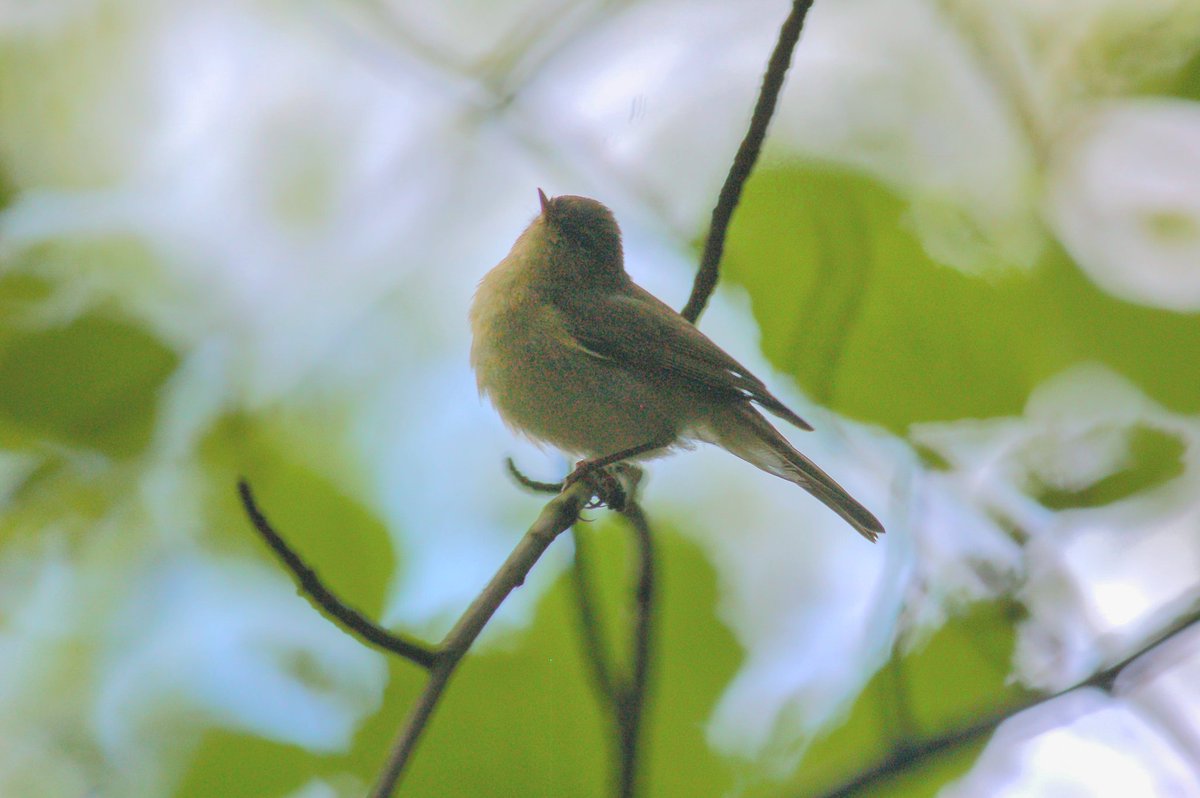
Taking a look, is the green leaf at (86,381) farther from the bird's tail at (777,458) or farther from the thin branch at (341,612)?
the bird's tail at (777,458)

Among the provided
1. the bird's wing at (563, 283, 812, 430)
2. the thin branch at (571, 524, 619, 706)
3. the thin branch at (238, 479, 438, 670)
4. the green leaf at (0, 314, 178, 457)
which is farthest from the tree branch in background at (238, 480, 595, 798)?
the bird's wing at (563, 283, 812, 430)

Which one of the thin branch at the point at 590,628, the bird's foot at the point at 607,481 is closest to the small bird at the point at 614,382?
the bird's foot at the point at 607,481

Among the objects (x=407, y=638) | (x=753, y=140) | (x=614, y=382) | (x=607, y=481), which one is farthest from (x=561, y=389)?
(x=407, y=638)

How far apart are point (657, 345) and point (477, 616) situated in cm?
→ 198

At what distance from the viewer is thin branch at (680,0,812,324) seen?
99.2 inches

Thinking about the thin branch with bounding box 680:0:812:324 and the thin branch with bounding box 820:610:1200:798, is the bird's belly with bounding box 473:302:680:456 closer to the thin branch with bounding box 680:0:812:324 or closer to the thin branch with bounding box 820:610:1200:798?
the thin branch with bounding box 680:0:812:324

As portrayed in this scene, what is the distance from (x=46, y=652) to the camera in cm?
292

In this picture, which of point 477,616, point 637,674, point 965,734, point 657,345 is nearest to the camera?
point 965,734

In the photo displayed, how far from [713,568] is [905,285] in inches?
38.2

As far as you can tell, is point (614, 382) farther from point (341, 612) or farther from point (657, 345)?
point (341, 612)

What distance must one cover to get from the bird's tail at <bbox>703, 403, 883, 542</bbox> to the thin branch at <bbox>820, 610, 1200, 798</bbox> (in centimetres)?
178

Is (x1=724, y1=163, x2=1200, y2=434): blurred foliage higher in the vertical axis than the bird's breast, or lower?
lower

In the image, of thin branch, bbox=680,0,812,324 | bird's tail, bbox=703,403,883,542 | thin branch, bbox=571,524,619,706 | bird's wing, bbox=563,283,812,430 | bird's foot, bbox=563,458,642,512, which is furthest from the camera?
bird's wing, bbox=563,283,812,430

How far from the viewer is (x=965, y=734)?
1.81 metres
